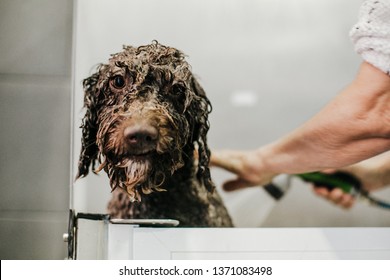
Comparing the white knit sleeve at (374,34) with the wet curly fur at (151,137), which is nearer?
A: the wet curly fur at (151,137)

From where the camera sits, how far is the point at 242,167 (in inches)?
54.8

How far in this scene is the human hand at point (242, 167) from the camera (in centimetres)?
138

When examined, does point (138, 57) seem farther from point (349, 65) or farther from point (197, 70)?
point (349, 65)

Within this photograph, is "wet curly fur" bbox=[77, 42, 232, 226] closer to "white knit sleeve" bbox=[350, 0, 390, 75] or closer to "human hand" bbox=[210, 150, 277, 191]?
"human hand" bbox=[210, 150, 277, 191]

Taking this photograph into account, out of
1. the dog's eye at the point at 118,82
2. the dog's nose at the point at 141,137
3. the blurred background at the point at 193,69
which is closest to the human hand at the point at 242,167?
the blurred background at the point at 193,69

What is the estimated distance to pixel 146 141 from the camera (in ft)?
4.18

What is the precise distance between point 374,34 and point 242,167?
564 millimetres

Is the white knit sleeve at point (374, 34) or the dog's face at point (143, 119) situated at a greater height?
the white knit sleeve at point (374, 34)

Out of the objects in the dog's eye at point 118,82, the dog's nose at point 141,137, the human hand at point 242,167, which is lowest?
the human hand at point 242,167

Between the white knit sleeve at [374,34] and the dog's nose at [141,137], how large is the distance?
2.24 feet

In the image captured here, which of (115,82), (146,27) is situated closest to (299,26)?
(146,27)

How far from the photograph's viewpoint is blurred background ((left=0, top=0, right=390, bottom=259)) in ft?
4.40

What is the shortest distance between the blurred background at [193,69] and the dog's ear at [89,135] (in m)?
0.02

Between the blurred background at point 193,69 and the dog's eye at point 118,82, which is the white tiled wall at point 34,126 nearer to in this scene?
the blurred background at point 193,69
